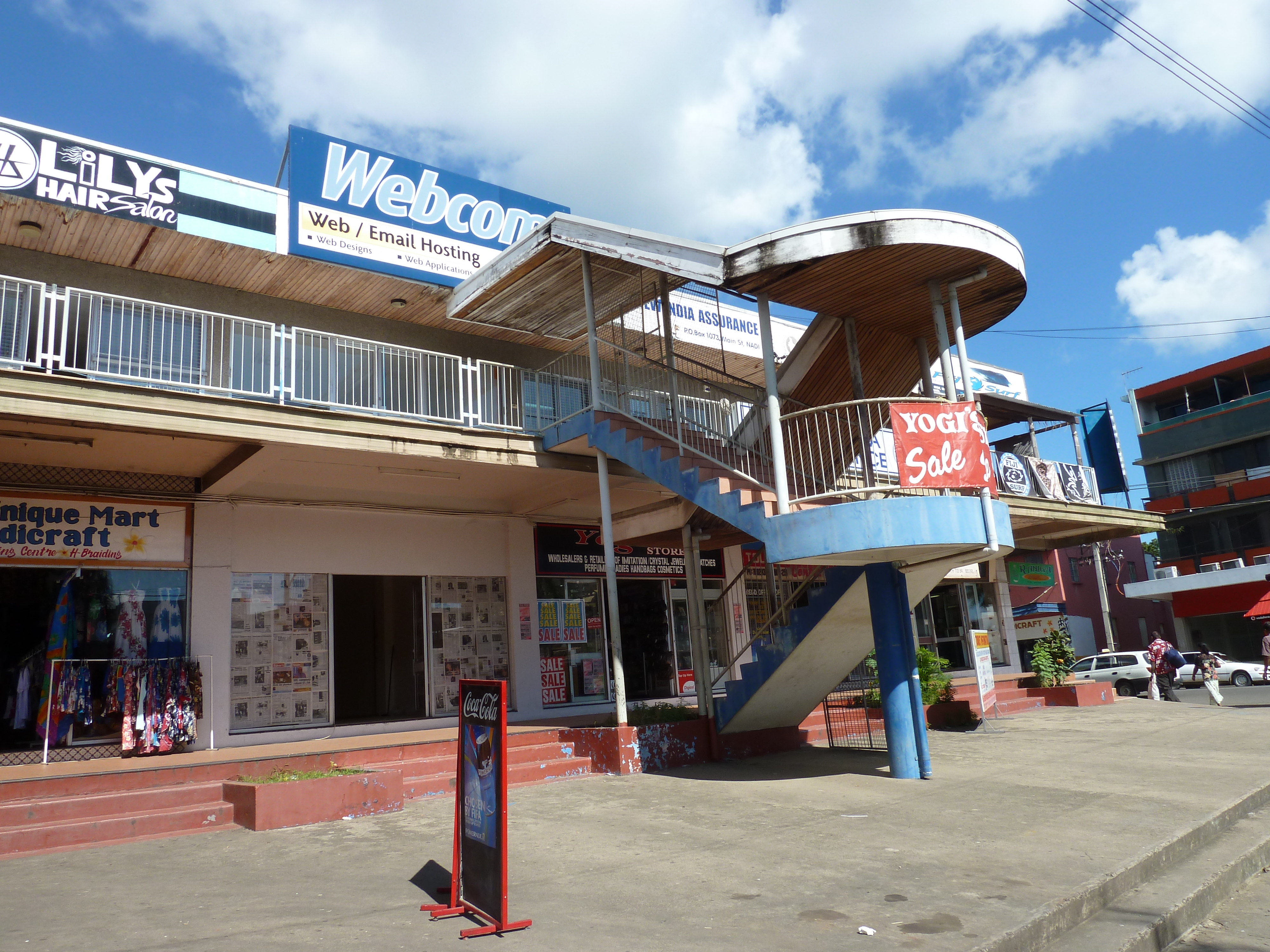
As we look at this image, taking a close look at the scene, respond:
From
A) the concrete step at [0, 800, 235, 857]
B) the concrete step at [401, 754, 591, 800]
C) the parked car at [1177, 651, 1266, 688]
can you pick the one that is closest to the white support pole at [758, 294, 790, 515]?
the concrete step at [401, 754, 591, 800]

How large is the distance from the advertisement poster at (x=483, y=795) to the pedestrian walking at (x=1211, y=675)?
18486 mm

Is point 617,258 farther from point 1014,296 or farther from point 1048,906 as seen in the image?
point 1048,906

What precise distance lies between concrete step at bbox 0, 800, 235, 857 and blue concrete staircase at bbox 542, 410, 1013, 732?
583cm

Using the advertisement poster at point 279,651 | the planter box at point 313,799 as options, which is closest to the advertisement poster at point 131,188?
the advertisement poster at point 279,651

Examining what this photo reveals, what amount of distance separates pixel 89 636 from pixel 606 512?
21.7ft

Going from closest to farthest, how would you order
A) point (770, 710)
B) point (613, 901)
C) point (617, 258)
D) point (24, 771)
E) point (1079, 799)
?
point (613, 901) → point (1079, 799) → point (24, 771) → point (617, 258) → point (770, 710)

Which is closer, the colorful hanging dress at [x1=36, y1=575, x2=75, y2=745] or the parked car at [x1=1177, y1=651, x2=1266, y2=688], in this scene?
the colorful hanging dress at [x1=36, y1=575, x2=75, y2=745]

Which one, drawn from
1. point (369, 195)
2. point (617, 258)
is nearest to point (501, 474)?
point (617, 258)

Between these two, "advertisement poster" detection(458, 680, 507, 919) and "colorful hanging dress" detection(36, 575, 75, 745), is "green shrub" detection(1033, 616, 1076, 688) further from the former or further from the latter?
"colorful hanging dress" detection(36, 575, 75, 745)

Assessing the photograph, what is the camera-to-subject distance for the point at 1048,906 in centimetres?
493

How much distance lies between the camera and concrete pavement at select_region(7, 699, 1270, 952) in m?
4.77

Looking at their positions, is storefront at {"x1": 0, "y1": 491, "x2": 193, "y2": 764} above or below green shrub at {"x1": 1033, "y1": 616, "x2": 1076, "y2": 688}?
above

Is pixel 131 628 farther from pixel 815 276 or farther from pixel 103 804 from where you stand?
pixel 815 276

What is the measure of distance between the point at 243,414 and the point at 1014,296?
8925 mm
